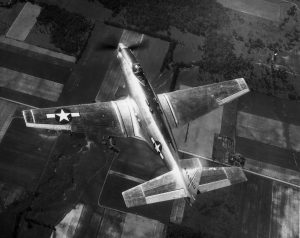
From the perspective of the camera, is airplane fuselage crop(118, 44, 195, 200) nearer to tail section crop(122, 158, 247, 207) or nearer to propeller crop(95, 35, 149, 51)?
tail section crop(122, 158, 247, 207)

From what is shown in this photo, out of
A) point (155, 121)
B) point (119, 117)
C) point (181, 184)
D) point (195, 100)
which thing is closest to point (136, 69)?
point (119, 117)

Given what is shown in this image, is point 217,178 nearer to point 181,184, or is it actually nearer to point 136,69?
point 181,184

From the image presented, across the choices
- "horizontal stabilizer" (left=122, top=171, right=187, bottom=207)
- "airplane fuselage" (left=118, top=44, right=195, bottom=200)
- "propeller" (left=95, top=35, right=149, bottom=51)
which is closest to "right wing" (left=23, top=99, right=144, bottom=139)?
"airplane fuselage" (left=118, top=44, right=195, bottom=200)

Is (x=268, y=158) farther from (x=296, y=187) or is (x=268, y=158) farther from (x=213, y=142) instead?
(x=213, y=142)

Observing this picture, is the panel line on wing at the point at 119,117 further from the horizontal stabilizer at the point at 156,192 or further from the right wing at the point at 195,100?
the horizontal stabilizer at the point at 156,192

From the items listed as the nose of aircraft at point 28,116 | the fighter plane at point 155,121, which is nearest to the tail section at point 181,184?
the fighter plane at point 155,121
